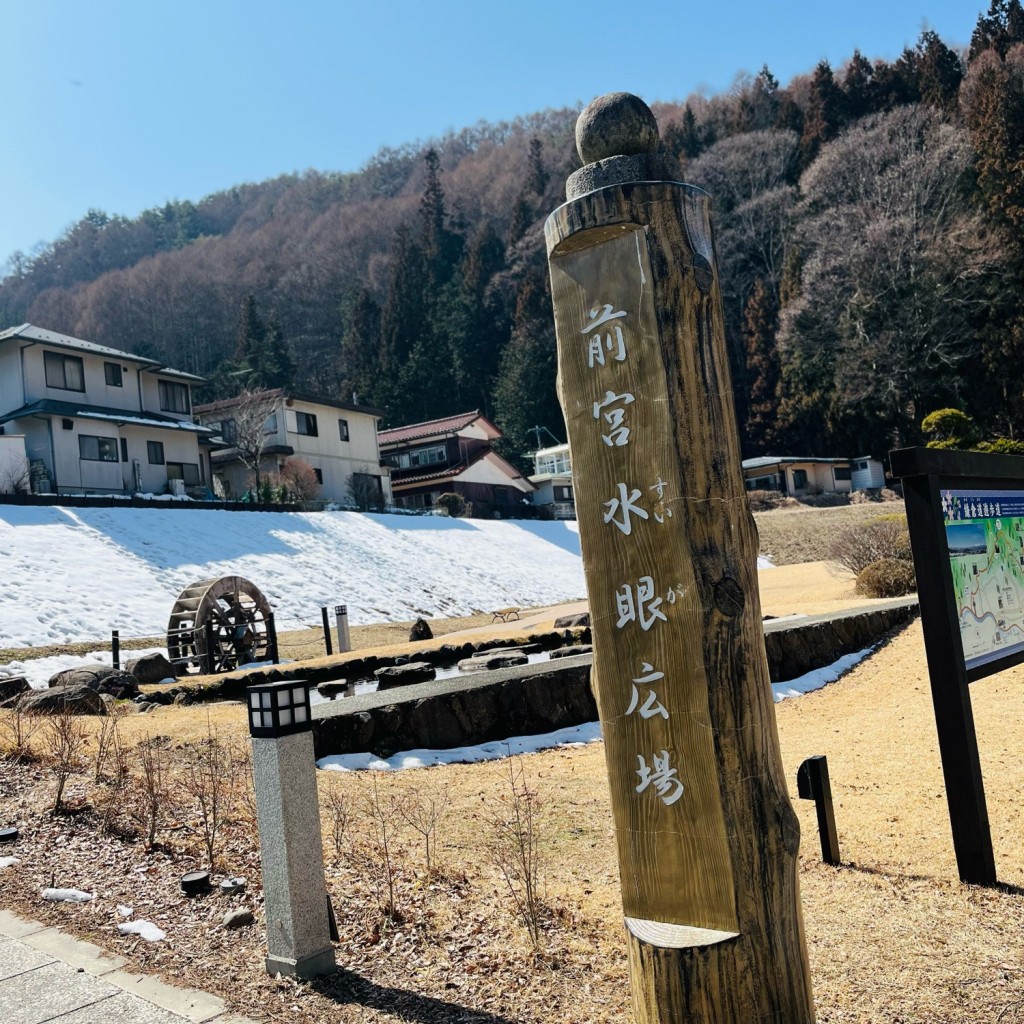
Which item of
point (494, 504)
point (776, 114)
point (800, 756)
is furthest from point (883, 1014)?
point (776, 114)

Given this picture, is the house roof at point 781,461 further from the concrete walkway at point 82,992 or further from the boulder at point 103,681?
the concrete walkway at point 82,992

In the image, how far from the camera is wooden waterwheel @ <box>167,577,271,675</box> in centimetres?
1656

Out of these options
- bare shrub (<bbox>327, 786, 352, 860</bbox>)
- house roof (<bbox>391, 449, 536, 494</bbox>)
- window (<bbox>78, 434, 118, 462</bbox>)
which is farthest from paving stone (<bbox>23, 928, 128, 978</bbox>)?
house roof (<bbox>391, 449, 536, 494</bbox>)

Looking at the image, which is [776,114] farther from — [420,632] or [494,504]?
[420,632]

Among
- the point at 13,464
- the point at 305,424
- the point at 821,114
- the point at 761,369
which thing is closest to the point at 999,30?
the point at 821,114

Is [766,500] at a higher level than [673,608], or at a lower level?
higher

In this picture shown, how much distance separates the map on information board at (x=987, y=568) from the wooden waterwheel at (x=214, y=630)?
46.0 ft

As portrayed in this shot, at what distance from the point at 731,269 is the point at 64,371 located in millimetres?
42180

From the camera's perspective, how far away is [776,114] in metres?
64.2

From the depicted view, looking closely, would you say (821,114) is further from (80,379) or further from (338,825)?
(338,825)

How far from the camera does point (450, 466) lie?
4716 cm

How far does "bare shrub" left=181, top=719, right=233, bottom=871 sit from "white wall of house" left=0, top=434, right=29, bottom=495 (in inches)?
795

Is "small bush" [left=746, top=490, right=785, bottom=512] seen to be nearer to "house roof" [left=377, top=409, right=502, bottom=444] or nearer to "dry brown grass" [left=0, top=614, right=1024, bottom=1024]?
"house roof" [left=377, top=409, right=502, bottom=444]

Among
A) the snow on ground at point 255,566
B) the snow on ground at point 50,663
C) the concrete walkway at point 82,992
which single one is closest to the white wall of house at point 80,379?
the snow on ground at point 255,566
